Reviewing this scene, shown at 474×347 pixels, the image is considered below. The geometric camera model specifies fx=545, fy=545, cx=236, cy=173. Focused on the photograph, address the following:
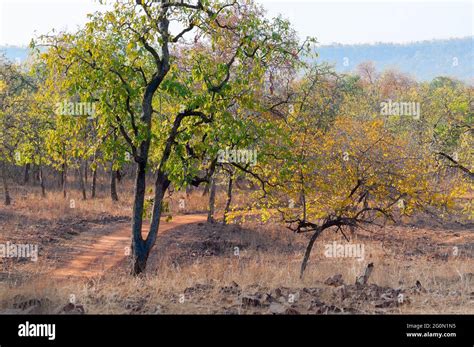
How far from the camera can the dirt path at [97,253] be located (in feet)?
56.2

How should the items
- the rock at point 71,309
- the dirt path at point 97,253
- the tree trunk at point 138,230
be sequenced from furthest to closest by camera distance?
the dirt path at point 97,253
the tree trunk at point 138,230
the rock at point 71,309

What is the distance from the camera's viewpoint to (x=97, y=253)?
2041 centimetres

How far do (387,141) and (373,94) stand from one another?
39435mm

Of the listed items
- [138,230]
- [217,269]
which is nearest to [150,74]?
[138,230]

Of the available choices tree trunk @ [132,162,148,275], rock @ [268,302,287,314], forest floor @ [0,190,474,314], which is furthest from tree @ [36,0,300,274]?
rock @ [268,302,287,314]

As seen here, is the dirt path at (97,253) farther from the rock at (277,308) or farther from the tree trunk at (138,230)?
the rock at (277,308)

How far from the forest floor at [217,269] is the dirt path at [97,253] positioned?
0.04 metres

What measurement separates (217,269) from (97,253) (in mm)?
6164

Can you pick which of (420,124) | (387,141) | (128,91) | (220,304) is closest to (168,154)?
(128,91)

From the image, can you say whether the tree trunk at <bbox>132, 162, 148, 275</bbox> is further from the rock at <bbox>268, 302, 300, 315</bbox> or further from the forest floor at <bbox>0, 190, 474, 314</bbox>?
the rock at <bbox>268, 302, 300, 315</bbox>

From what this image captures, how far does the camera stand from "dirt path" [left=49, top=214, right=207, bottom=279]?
56.2ft

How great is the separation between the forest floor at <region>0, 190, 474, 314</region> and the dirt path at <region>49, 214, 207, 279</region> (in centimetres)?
4

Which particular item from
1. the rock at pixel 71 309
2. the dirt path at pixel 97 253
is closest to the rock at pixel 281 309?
the rock at pixel 71 309

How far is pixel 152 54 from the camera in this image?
13984 mm
